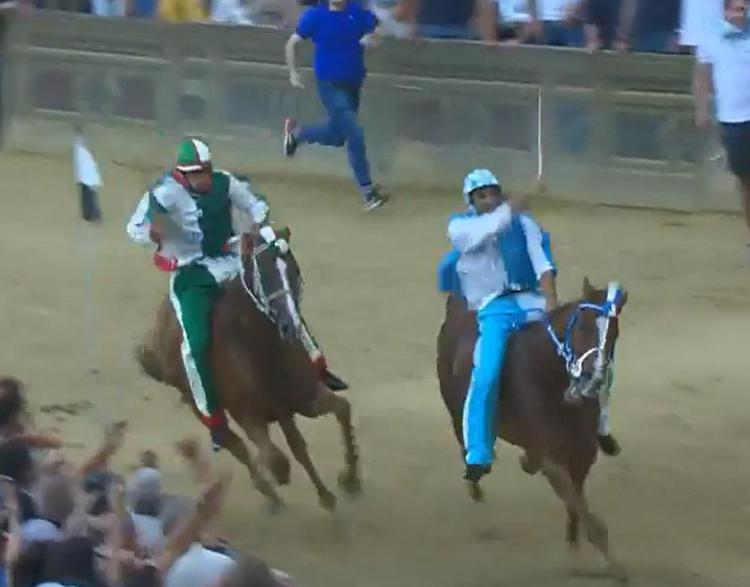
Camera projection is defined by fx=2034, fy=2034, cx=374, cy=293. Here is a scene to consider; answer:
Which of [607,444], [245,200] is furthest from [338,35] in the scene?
[607,444]

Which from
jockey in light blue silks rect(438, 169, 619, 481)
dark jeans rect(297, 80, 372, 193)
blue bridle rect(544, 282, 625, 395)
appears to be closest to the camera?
blue bridle rect(544, 282, 625, 395)

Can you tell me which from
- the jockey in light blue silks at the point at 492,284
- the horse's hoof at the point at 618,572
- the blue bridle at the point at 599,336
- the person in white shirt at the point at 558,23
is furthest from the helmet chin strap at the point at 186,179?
the person in white shirt at the point at 558,23

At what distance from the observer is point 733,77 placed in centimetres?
1547

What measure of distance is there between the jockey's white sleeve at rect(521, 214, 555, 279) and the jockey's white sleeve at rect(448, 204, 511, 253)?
0.13m

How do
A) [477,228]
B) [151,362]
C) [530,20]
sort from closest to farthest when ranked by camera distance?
[477,228] < [151,362] < [530,20]

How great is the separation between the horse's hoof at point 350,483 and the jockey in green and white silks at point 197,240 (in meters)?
0.62

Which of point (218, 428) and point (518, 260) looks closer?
point (518, 260)

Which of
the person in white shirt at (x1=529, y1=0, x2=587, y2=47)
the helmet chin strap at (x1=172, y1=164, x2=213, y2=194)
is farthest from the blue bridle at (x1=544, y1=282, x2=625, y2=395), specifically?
the person in white shirt at (x1=529, y1=0, x2=587, y2=47)

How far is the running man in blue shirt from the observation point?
742 inches

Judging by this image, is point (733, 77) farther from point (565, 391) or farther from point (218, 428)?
point (565, 391)

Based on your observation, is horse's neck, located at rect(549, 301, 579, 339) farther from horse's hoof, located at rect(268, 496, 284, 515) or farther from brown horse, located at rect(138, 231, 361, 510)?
horse's hoof, located at rect(268, 496, 284, 515)

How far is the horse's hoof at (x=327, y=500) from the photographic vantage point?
11.5 meters

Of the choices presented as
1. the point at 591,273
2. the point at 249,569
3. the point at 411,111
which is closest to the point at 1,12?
the point at 411,111

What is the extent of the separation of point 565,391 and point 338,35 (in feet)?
30.0
